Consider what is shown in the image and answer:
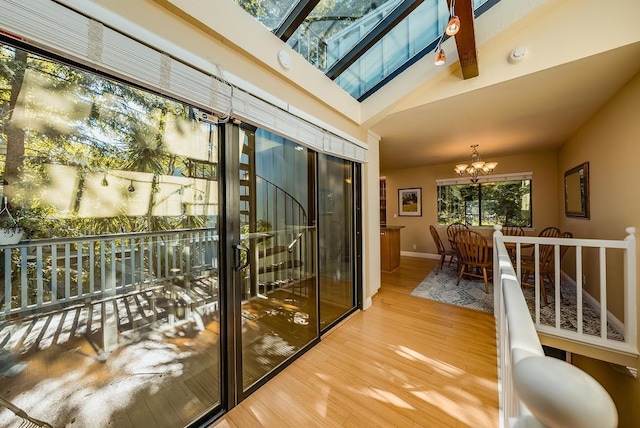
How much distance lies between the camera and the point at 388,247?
183 inches

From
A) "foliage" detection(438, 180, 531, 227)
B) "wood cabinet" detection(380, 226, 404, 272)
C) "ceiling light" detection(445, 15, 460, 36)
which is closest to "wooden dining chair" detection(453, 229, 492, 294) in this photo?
"wood cabinet" detection(380, 226, 404, 272)

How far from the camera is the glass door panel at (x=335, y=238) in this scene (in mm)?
2500

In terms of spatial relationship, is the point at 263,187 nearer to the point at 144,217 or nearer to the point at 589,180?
the point at 144,217

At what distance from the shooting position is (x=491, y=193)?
17.4ft

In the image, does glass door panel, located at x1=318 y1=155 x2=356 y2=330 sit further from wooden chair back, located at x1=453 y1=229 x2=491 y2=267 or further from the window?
the window

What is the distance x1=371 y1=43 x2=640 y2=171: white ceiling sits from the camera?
2012 millimetres

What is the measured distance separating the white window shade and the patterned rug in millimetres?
3344

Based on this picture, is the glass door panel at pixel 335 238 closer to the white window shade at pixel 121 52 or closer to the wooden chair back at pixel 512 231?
the white window shade at pixel 121 52

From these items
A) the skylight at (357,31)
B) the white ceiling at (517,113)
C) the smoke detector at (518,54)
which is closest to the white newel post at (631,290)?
the white ceiling at (517,113)

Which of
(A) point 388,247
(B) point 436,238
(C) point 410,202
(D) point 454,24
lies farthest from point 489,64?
(C) point 410,202

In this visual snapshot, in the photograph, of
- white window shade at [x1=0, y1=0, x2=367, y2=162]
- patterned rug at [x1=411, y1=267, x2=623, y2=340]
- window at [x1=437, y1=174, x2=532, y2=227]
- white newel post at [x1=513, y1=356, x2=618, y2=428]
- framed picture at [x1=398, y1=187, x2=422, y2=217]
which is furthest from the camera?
framed picture at [x1=398, y1=187, x2=422, y2=217]

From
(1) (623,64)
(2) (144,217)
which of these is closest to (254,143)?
(2) (144,217)

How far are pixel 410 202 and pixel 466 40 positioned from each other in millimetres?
4801

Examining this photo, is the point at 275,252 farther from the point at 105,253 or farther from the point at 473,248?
the point at 473,248
